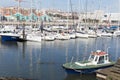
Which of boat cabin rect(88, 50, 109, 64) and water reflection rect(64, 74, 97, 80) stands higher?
boat cabin rect(88, 50, 109, 64)

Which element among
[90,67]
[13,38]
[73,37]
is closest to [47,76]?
[90,67]

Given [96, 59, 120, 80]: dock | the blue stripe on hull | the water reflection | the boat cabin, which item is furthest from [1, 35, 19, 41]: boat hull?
[96, 59, 120, 80]: dock

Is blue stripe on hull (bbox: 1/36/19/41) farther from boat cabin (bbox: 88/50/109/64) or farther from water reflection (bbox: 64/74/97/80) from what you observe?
water reflection (bbox: 64/74/97/80)

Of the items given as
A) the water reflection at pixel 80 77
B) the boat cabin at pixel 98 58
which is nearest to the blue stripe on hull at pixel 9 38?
the boat cabin at pixel 98 58

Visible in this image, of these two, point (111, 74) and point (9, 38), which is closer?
point (111, 74)

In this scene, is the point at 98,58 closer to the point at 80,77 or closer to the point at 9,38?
the point at 80,77

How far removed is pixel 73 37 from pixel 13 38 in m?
16.3

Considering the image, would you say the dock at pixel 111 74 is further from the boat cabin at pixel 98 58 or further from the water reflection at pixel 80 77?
the boat cabin at pixel 98 58

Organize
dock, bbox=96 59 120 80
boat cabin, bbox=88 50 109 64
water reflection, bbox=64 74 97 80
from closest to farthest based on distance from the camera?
A: dock, bbox=96 59 120 80, water reflection, bbox=64 74 97 80, boat cabin, bbox=88 50 109 64

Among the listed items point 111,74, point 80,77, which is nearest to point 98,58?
point 80,77

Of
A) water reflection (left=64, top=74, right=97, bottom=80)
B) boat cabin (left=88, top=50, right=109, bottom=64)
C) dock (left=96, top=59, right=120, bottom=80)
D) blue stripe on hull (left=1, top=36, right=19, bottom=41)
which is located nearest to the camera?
dock (left=96, top=59, right=120, bottom=80)

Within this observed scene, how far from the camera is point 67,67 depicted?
87.4 ft

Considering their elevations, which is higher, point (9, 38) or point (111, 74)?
point (111, 74)

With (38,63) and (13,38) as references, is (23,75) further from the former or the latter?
(13,38)
